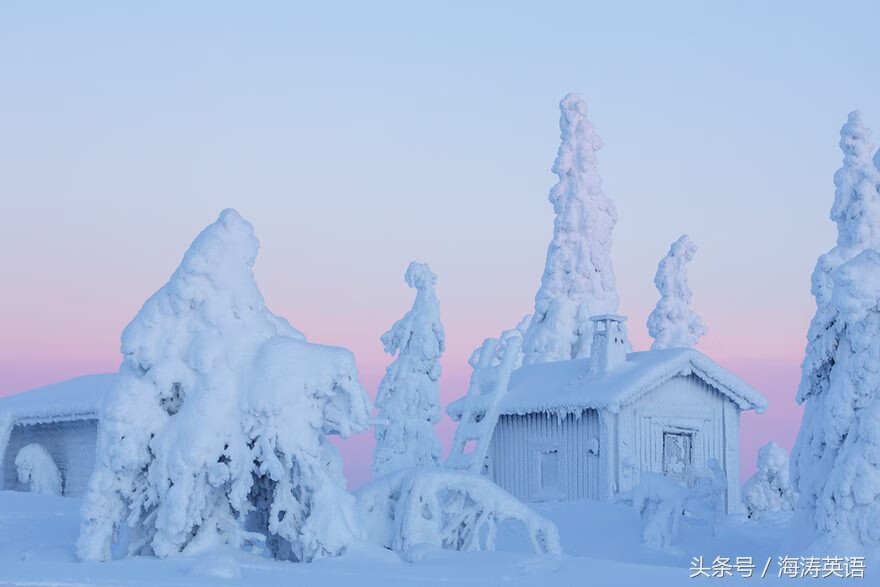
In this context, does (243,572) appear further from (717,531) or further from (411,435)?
(411,435)

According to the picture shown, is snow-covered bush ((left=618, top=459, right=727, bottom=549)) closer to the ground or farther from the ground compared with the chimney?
closer to the ground

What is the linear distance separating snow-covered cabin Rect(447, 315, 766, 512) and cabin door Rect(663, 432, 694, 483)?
0.02 metres

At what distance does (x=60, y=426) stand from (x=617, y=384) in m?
13.0

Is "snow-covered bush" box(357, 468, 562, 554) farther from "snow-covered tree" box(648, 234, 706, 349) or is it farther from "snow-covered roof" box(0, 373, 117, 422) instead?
"snow-covered tree" box(648, 234, 706, 349)

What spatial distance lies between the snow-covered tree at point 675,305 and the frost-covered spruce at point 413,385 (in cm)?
1526

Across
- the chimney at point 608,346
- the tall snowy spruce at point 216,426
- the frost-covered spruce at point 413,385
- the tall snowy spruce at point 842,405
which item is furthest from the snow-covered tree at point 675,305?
the tall snowy spruce at point 216,426

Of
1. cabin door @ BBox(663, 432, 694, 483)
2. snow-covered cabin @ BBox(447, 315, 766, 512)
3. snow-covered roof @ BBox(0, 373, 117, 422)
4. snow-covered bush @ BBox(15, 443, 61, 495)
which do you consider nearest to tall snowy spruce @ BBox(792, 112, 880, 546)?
snow-covered cabin @ BBox(447, 315, 766, 512)

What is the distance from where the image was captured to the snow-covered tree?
4281 centimetres

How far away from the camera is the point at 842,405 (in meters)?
19.0

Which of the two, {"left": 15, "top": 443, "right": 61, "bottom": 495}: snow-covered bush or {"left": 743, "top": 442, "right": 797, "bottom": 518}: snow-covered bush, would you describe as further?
{"left": 743, "top": 442, "right": 797, "bottom": 518}: snow-covered bush

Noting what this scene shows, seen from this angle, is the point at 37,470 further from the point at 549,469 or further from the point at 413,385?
the point at 549,469

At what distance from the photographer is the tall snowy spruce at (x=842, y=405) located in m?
18.2

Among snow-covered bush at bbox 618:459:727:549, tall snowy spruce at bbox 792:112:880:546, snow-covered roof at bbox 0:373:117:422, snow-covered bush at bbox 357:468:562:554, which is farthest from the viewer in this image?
snow-covered roof at bbox 0:373:117:422

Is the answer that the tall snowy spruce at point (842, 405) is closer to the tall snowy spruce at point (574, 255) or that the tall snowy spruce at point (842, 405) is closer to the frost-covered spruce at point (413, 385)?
the frost-covered spruce at point (413, 385)
